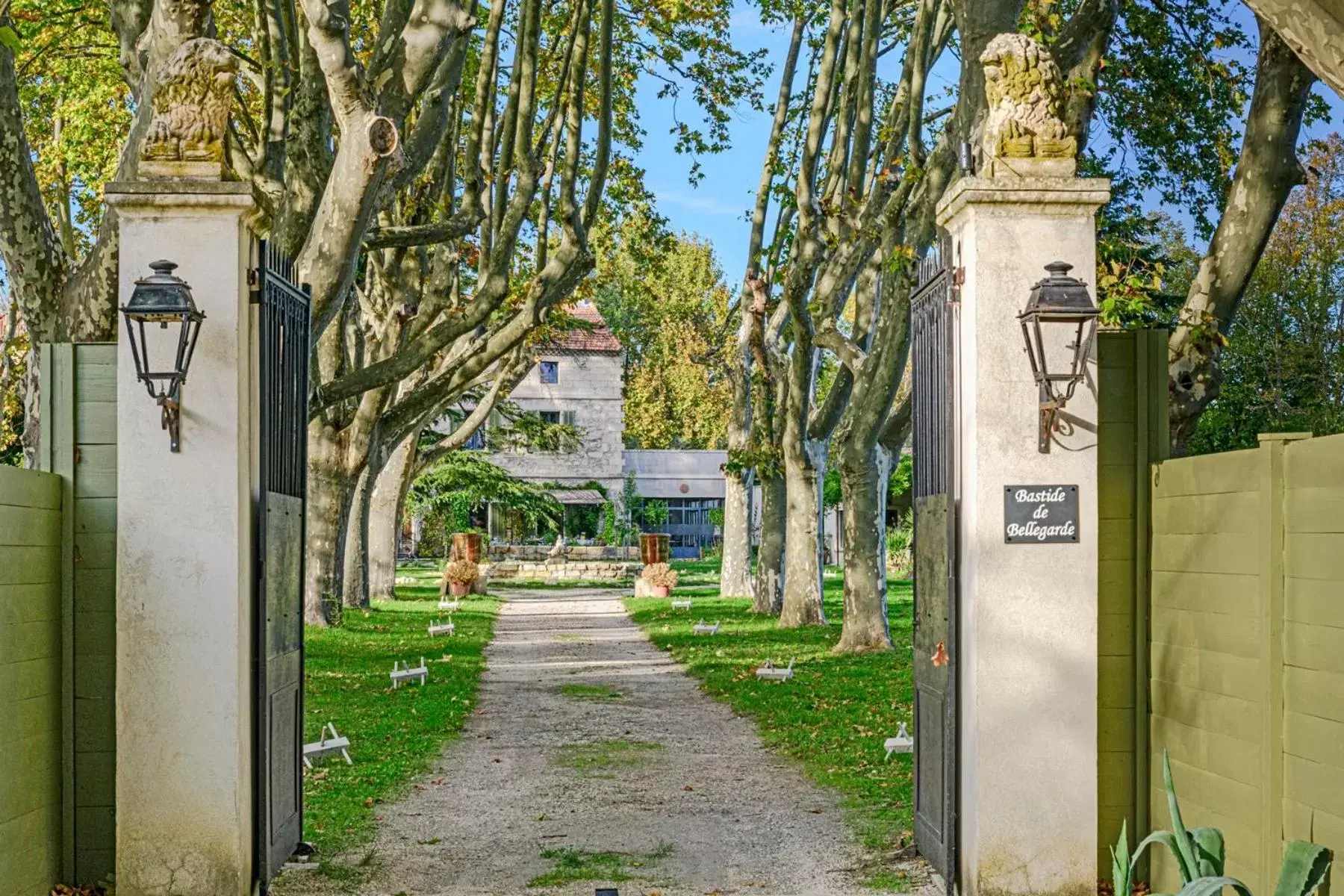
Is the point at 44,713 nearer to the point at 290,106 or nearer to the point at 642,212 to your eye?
the point at 290,106

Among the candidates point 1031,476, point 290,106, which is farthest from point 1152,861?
point 290,106

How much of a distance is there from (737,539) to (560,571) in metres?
13.7

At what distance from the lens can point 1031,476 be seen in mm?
7691

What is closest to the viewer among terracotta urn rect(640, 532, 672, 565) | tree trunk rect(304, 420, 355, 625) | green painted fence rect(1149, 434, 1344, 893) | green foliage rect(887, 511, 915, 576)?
green painted fence rect(1149, 434, 1344, 893)

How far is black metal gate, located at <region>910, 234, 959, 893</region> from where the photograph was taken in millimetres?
7871

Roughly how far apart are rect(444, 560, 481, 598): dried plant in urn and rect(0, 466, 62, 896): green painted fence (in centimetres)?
2808

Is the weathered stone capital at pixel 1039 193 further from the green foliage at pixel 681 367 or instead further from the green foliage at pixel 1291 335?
the green foliage at pixel 681 367

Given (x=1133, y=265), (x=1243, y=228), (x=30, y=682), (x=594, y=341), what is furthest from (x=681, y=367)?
(x=30, y=682)

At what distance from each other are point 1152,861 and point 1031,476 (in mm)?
2029

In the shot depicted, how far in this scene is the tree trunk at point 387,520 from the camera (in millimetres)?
33625

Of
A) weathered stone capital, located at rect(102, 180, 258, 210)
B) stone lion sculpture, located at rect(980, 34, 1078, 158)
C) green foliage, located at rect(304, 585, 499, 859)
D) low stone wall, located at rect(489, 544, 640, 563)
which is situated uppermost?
stone lion sculpture, located at rect(980, 34, 1078, 158)

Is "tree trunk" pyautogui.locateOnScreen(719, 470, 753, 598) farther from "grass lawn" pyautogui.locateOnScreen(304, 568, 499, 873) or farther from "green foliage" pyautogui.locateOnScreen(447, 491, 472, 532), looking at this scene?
"green foliage" pyautogui.locateOnScreen(447, 491, 472, 532)

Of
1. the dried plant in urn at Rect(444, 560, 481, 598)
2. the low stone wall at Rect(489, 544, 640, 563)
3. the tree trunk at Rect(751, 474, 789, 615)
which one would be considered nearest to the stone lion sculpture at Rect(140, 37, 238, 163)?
the tree trunk at Rect(751, 474, 789, 615)

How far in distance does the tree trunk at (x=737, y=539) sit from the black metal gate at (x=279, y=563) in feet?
77.6
